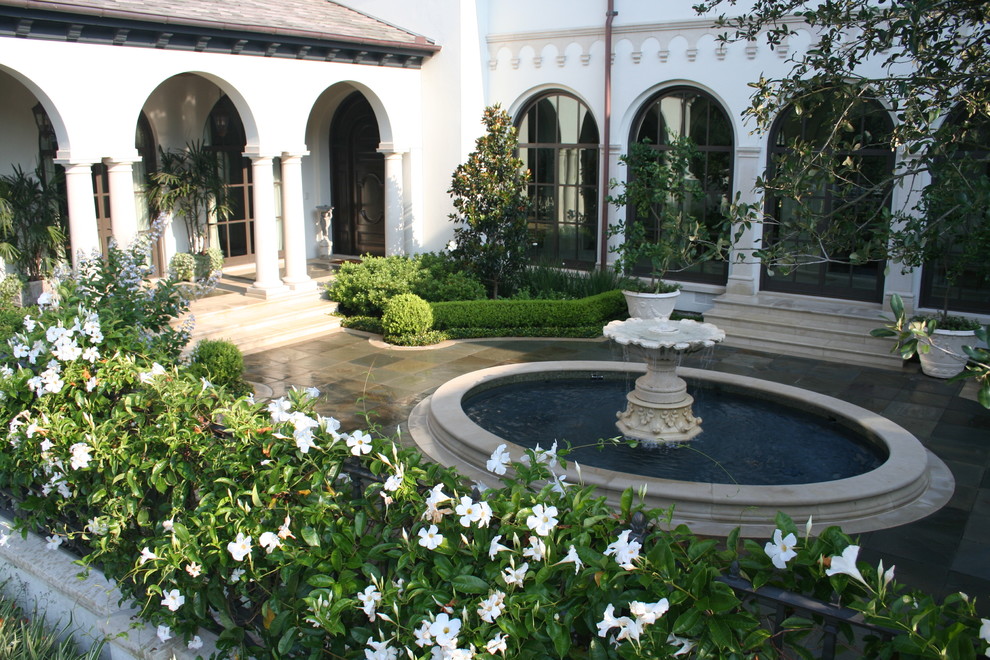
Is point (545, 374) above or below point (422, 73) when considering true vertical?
below

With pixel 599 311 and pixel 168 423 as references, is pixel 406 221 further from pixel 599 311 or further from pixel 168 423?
pixel 168 423

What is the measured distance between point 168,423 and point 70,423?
0.68 metres

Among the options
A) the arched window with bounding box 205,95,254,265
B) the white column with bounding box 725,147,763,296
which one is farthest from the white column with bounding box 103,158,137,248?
the white column with bounding box 725,147,763,296

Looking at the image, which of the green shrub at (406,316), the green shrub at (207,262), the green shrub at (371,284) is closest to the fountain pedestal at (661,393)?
the green shrub at (406,316)

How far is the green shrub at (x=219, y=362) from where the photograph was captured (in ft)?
32.2

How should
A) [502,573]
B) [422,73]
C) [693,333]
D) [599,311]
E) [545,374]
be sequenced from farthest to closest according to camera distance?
[422,73]
[599,311]
[545,374]
[693,333]
[502,573]

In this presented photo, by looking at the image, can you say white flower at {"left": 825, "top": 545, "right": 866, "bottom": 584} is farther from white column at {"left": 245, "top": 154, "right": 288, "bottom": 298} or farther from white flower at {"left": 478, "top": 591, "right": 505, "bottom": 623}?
white column at {"left": 245, "top": 154, "right": 288, "bottom": 298}

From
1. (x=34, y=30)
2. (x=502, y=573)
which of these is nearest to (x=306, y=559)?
(x=502, y=573)

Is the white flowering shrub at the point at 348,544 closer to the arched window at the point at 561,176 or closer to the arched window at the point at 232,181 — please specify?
the arched window at the point at 561,176

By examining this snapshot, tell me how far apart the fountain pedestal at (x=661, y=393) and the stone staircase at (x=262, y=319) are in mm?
6403

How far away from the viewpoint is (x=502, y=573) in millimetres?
2918

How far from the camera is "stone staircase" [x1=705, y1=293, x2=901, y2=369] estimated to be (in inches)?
474

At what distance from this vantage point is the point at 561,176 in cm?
1619

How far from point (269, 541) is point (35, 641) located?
1796 mm
